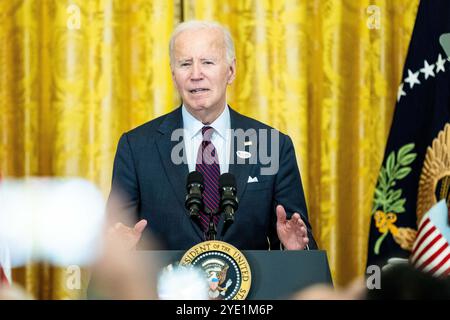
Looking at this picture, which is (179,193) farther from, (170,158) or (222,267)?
(222,267)

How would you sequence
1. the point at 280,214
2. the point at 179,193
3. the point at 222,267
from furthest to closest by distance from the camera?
1. the point at 179,193
2. the point at 280,214
3. the point at 222,267

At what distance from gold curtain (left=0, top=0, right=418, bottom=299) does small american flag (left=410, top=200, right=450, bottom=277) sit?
2.79 ft

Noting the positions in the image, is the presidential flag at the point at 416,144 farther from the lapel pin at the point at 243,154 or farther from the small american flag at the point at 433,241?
the lapel pin at the point at 243,154

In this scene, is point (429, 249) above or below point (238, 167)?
below

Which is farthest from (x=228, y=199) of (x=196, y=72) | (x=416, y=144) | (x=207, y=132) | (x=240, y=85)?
(x=240, y=85)

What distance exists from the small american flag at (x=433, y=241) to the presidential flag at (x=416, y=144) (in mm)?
99

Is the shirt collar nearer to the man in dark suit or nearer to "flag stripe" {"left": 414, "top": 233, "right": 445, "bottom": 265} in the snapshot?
the man in dark suit

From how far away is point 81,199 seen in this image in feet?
15.0

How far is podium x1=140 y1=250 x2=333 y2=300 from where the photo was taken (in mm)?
2320

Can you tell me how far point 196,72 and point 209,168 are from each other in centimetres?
47

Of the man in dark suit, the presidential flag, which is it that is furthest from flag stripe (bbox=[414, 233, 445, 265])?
the man in dark suit

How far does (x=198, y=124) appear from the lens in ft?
11.2

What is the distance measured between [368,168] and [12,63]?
2155 mm
